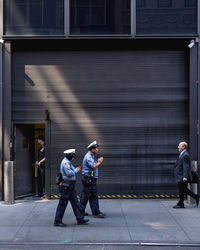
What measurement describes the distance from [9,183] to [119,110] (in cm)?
382

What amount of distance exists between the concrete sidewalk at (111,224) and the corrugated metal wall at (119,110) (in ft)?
3.27

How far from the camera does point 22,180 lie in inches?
470

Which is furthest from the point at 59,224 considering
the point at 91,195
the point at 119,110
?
the point at 119,110

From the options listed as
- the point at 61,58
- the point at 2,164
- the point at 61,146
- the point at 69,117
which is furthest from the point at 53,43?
the point at 2,164

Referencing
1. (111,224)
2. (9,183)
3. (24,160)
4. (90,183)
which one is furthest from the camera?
(24,160)

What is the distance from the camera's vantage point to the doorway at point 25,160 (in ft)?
38.7

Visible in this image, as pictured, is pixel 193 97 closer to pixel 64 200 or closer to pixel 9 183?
pixel 64 200

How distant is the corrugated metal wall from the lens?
459 inches

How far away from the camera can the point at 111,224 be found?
877 centimetres

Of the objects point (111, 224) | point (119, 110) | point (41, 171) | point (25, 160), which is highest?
point (119, 110)

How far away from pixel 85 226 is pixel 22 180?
3.95 metres

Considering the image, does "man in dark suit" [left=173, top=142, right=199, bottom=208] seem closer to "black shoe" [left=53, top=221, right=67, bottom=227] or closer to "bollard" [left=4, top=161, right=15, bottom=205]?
"black shoe" [left=53, top=221, right=67, bottom=227]

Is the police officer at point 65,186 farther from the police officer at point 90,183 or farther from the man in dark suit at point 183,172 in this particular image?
the man in dark suit at point 183,172

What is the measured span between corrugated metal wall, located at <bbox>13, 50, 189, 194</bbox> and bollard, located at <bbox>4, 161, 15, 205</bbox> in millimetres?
1314
